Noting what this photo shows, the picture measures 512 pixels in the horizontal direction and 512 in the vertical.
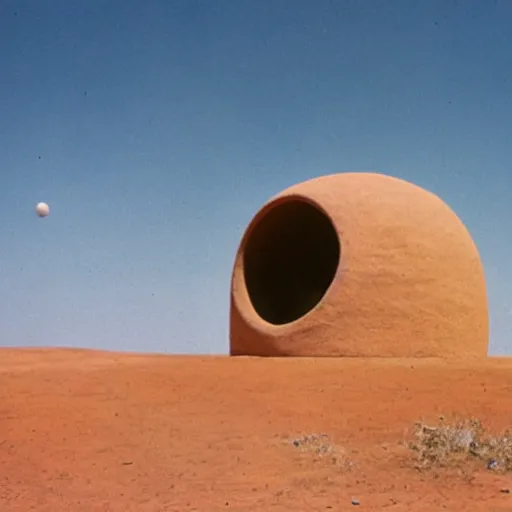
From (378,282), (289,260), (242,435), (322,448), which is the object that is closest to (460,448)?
(322,448)

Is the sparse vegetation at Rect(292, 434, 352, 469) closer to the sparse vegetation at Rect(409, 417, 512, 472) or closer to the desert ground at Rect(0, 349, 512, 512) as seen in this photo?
the desert ground at Rect(0, 349, 512, 512)

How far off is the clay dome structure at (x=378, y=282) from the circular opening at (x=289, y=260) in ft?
0.22

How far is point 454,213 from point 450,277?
2.13 m

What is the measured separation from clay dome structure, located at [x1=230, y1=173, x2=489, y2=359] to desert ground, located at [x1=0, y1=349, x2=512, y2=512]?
144 centimetres

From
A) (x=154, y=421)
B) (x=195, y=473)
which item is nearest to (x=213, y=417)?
(x=154, y=421)

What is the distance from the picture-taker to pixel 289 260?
15.0 metres

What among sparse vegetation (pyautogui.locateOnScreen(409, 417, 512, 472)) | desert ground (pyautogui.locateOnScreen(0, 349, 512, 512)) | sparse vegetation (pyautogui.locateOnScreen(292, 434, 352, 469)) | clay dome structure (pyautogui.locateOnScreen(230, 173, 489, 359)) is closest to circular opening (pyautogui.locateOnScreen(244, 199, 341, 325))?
clay dome structure (pyautogui.locateOnScreen(230, 173, 489, 359))

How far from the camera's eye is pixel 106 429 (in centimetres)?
605

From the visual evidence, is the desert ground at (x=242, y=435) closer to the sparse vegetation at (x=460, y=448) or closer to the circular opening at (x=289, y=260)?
the sparse vegetation at (x=460, y=448)

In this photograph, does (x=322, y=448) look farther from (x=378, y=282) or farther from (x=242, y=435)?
(x=378, y=282)

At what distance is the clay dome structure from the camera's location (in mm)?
11008

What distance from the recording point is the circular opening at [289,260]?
13.6m

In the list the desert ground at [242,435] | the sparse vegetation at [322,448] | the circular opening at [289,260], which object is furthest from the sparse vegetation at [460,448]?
the circular opening at [289,260]

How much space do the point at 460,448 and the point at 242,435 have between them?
1.83 metres
